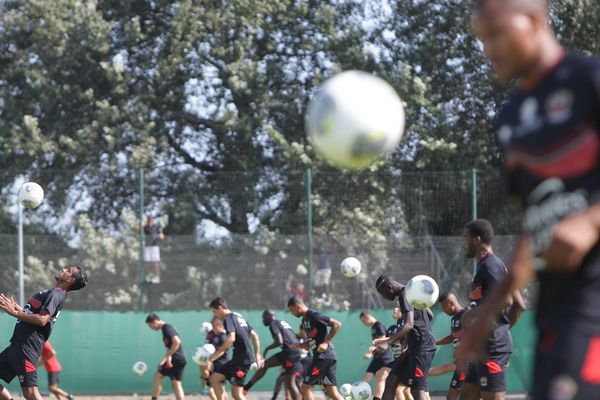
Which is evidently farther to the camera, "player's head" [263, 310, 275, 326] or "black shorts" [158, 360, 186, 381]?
"player's head" [263, 310, 275, 326]

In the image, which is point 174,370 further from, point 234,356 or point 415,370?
point 415,370

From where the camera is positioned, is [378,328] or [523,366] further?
[523,366]

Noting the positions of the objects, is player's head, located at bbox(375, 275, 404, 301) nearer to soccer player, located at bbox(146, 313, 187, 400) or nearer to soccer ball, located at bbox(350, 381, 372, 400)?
soccer ball, located at bbox(350, 381, 372, 400)

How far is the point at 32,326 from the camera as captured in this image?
13.2 m

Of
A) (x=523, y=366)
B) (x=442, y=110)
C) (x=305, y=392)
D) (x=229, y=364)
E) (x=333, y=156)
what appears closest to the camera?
(x=333, y=156)

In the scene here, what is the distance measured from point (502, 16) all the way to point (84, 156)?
83.3 feet

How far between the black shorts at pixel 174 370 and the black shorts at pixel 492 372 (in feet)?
32.3

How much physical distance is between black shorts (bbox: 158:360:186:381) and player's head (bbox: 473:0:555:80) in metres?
15.5

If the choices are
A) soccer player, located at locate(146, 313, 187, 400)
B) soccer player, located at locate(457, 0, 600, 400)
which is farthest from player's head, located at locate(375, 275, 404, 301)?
soccer player, located at locate(457, 0, 600, 400)

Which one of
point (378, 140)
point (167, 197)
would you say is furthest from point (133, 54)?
point (378, 140)

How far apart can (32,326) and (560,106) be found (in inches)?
405

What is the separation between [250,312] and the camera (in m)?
21.7

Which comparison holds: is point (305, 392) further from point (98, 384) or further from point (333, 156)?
→ point (333, 156)

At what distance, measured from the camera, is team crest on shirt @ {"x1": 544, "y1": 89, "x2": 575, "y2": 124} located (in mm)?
3918
